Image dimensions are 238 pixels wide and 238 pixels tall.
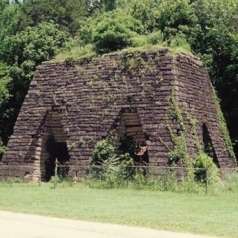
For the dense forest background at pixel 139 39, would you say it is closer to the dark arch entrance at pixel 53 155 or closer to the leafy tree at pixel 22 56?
the leafy tree at pixel 22 56

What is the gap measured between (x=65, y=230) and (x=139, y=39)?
18143 millimetres

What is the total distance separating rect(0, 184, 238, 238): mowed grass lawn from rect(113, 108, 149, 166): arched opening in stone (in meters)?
3.94

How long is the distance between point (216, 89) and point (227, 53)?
79.7 inches

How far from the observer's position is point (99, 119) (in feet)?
89.8

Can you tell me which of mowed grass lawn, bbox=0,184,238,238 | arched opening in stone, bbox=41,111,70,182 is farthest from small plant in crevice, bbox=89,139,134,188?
arched opening in stone, bbox=41,111,70,182

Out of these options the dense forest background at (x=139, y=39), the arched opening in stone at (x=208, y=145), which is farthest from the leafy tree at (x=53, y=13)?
the arched opening in stone at (x=208, y=145)

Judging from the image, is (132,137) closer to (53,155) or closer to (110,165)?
(110,165)

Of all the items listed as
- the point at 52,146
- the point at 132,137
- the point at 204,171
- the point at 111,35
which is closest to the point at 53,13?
the point at 111,35

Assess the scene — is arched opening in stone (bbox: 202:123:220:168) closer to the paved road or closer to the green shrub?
the green shrub

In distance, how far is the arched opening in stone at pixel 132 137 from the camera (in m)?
26.6

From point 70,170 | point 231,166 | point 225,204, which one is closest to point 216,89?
point 231,166

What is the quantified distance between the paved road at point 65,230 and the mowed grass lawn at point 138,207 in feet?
2.45

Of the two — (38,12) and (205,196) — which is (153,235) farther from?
(38,12)

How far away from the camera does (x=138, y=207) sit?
54.9ft
